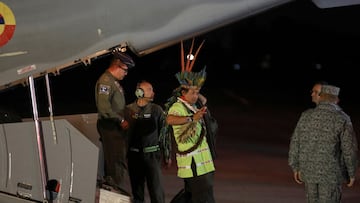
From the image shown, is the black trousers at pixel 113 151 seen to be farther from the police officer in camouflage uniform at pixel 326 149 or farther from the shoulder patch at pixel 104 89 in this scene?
the police officer in camouflage uniform at pixel 326 149

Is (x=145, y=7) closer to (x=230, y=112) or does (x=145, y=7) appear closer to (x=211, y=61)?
(x=230, y=112)

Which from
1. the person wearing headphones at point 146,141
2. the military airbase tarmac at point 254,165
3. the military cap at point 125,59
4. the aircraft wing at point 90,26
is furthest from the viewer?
the military airbase tarmac at point 254,165

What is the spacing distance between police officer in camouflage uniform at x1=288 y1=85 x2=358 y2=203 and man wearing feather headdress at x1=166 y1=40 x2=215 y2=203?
82 centimetres

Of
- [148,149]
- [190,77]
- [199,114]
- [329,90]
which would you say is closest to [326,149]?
[329,90]

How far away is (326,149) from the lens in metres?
5.29

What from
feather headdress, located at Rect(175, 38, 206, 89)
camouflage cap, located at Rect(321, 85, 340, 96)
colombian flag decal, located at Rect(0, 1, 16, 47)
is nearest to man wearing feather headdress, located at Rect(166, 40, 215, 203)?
feather headdress, located at Rect(175, 38, 206, 89)

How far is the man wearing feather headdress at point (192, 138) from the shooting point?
5539 millimetres

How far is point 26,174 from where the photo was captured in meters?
5.28

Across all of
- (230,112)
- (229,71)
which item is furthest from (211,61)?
(230,112)

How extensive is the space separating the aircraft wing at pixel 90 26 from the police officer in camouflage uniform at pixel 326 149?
1.30 metres

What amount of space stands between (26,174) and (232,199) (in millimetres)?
3251

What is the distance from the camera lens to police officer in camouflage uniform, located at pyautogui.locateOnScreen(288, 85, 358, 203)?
17.2 feet

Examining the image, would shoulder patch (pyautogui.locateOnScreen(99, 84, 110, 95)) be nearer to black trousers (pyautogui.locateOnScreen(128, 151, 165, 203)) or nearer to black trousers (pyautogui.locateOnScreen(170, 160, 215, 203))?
black trousers (pyautogui.locateOnScreen(128, 151, 165, 203))

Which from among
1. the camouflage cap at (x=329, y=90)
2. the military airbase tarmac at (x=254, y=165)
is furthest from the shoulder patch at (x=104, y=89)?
the camouflage cap at (x=329, y=90)
